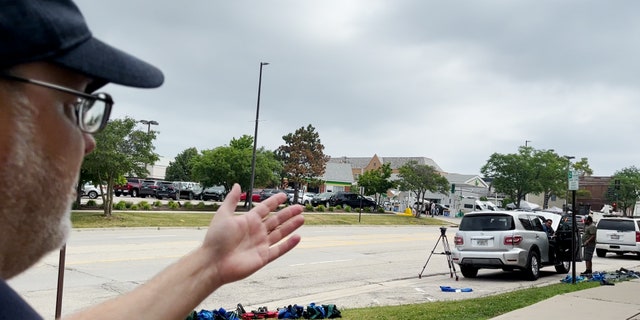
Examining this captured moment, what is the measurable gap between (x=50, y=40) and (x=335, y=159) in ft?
413

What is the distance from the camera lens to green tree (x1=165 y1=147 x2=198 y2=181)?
267 feet

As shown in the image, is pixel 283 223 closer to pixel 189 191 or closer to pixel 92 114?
pixel 92 114

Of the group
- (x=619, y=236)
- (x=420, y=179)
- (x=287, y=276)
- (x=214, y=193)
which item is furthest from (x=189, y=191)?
(x=287, y=276)

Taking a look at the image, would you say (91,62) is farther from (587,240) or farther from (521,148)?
(521,148)

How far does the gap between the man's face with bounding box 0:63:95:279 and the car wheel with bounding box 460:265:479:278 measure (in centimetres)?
1471

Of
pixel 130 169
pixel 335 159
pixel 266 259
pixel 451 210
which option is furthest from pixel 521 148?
pixel 335 159

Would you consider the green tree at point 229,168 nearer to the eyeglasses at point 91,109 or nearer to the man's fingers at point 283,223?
the man's fingers at point 283,223

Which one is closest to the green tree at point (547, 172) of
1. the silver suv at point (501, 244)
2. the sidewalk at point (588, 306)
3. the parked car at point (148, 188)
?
the parked car at point (148, 188)

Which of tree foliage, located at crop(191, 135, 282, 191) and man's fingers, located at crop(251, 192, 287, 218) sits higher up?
tree foliage, located at crop(191, 135, 282, 191)

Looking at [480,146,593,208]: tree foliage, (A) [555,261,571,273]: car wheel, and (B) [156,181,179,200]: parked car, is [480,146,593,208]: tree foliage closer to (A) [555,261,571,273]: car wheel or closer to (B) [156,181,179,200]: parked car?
(B) [156,181,179,200]: parked car

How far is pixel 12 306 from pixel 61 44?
1.82 feet

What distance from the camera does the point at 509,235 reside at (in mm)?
14359

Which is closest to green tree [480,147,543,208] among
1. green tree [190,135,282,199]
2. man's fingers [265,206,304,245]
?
green tree [190,135,282,199]

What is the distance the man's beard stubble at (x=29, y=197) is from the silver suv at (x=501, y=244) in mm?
14102
